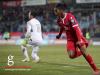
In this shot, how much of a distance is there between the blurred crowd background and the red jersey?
2395 cm

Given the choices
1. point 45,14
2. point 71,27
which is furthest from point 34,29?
point 45,14

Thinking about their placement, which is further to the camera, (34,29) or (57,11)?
(34,29)

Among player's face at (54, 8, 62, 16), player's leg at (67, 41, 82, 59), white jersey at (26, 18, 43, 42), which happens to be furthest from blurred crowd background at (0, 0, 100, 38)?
player's face at (54, 8, 62, 16)


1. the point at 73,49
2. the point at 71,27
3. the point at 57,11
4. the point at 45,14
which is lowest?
the point at 45,14

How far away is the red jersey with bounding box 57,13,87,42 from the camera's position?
11.8 meters

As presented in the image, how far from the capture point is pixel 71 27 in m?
12.1

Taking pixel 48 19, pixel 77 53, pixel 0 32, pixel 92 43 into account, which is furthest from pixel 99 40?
pixel 77 53

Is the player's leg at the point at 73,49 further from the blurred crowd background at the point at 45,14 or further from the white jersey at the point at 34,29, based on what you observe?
the blurred crowd background at the point at 45,14

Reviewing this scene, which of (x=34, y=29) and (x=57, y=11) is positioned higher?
(x=57, y=11)

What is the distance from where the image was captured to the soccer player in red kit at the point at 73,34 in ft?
38.5

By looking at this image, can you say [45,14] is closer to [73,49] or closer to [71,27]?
[73,49]

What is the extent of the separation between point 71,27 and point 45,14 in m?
27.2

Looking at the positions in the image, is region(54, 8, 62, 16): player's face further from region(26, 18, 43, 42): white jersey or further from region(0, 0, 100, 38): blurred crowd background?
region(0, 0, 100, 38): blurred crowd background

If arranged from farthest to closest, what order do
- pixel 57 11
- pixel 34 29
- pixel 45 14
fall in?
pixel 45 14, pixel 34 29, pixel 57 11
